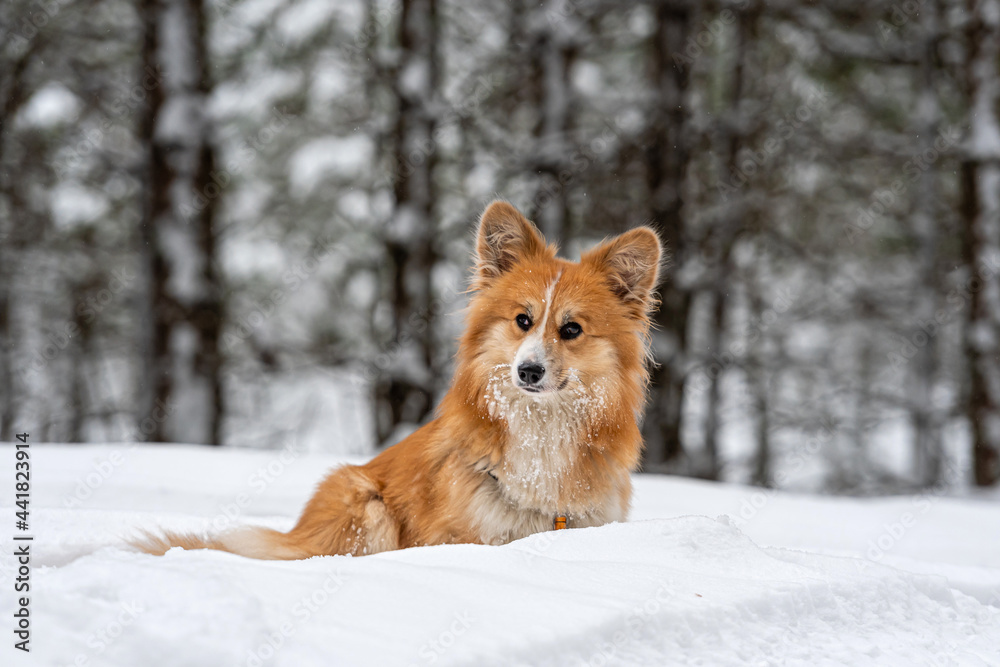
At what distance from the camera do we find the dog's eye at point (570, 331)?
3.66m

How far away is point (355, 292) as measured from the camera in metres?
14.9

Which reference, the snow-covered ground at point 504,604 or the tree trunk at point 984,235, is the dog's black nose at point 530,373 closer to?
the snow-covered ground at point 504,604

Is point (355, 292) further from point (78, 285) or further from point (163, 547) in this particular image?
point (163, 547)

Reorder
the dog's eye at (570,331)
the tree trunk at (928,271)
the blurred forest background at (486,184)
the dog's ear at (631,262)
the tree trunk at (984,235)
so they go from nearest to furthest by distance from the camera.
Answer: the dog's eye at (570,331), the dog's ear at (631,262), the blurred forest background at (486,184), the tree trunk at (984,235), the tree trunk at (928,271)

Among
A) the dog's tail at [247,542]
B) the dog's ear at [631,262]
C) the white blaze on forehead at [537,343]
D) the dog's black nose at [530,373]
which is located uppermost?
the dog's ear at [631,262]

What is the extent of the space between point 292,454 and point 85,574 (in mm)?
4257

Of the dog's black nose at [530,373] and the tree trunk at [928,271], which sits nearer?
the dog's black nose at [530,373]

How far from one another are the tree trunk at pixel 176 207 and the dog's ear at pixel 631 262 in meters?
4.06

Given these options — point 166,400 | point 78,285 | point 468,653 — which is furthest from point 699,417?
point 78,285

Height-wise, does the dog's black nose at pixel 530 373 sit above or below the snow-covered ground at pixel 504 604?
above

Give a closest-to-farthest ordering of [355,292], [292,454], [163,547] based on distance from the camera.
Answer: [163,547], [292,454], [355,292]

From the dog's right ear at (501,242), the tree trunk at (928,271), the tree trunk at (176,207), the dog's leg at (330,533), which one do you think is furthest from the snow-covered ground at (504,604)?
the tree trunk at (928,271)

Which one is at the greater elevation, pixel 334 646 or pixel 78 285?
pixel 78 285

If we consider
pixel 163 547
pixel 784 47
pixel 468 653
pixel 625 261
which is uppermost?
pixel 784 47
